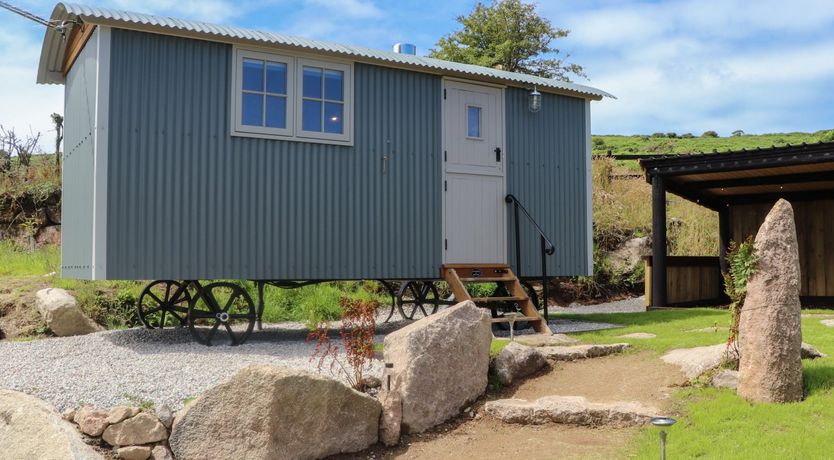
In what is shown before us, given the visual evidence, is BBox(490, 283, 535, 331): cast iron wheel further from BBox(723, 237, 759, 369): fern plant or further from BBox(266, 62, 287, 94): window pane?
BBox(723, 237, 759, 369): fern plant

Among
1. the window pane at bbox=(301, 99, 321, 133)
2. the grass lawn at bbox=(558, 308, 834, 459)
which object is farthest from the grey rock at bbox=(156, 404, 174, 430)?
the window pane at bbox=(301, 99, 321, 133)

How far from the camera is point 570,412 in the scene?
545 cm

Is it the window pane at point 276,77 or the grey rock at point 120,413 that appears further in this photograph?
the window pane at point 276,77

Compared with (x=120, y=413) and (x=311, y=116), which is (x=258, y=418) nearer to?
(x=120, y=413)

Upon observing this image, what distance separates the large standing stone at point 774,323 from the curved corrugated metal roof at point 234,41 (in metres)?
5.32

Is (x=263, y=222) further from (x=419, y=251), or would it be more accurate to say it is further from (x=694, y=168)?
(x=694, y=168)

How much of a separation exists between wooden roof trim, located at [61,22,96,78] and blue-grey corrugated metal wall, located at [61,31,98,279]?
4.0 inches

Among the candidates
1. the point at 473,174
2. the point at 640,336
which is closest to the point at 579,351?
the point at 640,336

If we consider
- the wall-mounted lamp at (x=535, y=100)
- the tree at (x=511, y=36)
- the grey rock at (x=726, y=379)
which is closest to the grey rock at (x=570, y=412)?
the grey rock at (x=726, y=379)

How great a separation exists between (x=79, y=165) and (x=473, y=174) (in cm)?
503

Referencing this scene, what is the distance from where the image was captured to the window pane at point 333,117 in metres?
9.05

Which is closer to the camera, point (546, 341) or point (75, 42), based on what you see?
point (546, 341)

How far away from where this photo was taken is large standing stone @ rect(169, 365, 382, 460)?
5.11 m

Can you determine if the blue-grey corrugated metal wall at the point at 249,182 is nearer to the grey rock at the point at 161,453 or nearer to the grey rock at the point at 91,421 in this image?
the grey rock at the point at 91,421
